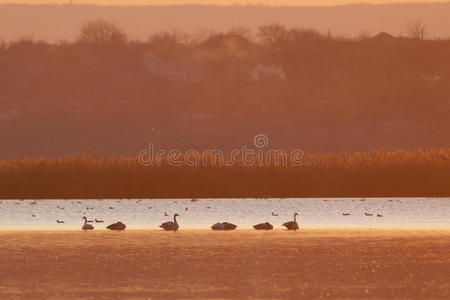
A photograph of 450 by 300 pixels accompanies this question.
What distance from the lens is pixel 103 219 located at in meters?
41.3

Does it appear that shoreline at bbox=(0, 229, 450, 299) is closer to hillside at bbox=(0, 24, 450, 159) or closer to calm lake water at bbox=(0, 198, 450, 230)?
calm lake water at bbox=(0, 198, 450, 230)

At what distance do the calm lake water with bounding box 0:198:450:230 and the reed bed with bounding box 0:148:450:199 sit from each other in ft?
1.65

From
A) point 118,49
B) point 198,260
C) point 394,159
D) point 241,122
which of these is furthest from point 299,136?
point 198,260

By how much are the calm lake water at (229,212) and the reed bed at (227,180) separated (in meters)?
0.50

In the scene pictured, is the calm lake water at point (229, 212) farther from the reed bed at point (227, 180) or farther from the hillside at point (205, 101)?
the hillside at point (205, 101)

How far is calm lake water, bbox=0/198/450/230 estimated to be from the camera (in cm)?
3766

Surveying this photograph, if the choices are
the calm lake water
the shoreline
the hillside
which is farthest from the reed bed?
the hillside

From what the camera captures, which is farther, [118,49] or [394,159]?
[118,49]

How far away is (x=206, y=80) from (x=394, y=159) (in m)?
140

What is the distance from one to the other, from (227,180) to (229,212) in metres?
8.56

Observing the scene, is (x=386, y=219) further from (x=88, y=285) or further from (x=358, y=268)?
(x=88, y=285)

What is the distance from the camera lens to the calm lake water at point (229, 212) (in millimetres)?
37656

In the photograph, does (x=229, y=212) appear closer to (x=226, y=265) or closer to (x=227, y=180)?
(x=227, y=180)

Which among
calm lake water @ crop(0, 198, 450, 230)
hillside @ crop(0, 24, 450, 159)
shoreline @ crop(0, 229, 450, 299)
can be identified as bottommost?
calm lake water @ crop(0, 198, 450, 230)
